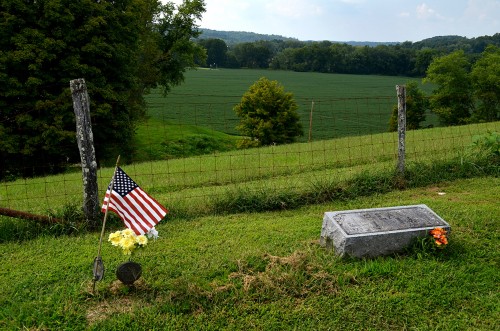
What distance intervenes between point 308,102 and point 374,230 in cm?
5748

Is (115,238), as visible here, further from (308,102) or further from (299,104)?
(308,102)

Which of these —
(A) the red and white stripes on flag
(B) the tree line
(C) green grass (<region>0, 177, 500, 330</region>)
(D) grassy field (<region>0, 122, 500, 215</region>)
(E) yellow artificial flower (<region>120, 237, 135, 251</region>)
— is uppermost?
(B) the tree line

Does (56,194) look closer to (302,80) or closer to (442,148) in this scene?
(442,148)

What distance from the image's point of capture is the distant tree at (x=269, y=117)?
32.8m

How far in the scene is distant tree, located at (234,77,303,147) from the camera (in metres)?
32.8

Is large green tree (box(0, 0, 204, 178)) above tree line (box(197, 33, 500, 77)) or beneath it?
beneath

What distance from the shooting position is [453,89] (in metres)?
48.1

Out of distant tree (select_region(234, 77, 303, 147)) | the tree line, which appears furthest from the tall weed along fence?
the tree line

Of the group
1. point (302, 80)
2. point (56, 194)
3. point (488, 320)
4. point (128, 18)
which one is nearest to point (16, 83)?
point (128, 18)

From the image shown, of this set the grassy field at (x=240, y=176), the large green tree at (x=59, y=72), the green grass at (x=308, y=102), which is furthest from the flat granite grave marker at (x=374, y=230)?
the green grass at (x=308, y=102)

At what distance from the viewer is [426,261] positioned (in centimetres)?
553

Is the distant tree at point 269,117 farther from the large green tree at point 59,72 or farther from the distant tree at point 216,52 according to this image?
the distant tree at point 216,52

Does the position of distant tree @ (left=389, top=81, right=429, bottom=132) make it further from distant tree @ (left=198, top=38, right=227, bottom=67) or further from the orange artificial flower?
distant tree @ (left=198, top=38, right=227, bottom=67)

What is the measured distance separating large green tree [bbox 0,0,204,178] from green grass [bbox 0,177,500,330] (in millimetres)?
12099
